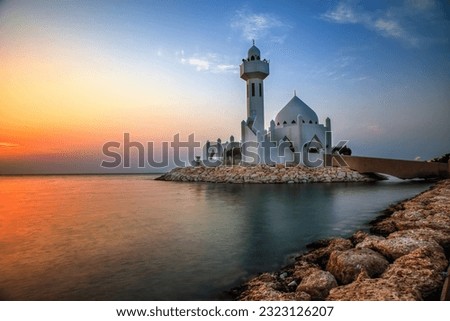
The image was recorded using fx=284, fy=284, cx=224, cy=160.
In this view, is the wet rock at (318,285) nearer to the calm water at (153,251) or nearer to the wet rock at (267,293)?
the wet rock at (267,293)

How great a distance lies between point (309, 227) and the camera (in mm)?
6191

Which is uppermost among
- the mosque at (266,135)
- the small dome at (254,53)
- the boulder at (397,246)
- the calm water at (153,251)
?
the small dome at (254,53)

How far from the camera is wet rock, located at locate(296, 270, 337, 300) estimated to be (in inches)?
92.7

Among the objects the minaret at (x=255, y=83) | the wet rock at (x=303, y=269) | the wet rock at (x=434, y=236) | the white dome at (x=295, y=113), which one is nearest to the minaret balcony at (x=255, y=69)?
the minaret at (x=255, y=83)

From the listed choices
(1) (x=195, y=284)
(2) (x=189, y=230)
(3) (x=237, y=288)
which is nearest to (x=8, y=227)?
(2) (x=189, y=230)

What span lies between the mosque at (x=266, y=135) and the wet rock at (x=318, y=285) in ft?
61.9

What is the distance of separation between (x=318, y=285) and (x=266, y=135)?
19.6 metres

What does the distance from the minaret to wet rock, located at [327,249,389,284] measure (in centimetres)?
1979

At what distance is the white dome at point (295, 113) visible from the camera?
80.1 feet

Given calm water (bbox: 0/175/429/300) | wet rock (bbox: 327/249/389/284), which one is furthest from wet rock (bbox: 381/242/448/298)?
calm water (bbox: 0/175/429/300)

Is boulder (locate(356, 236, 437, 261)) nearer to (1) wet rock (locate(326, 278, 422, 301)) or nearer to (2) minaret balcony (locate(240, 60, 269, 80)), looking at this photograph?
(1) wet rock (locate(326, 278, 422, 301))

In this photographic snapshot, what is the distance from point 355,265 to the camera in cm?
260

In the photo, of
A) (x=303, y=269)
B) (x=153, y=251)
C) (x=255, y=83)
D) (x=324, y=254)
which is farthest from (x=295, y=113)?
(x=303, y=269)
